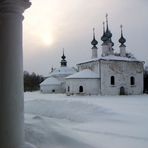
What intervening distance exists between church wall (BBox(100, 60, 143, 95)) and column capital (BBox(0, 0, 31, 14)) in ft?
118

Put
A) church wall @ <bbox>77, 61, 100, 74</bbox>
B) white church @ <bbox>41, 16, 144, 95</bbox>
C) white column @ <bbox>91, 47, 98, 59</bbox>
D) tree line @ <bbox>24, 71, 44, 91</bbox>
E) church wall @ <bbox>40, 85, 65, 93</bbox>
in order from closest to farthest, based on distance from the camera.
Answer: white church @ <bbox>41, 16, 144, 95</bbox> → church wall @ <bbox>77, 61, 100, 74</bbox> → white column @ <bbox>91, 47, 98, 59</bbox> → church wall @ <bbox>40, 85, 65, 93</bbox> → tree line @ <bbox>24, 71, 44, 91</bbox>

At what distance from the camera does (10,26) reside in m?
4.02

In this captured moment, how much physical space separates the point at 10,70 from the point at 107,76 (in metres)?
36.7

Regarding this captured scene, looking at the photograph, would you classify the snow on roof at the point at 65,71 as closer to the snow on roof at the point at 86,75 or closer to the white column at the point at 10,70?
the snow on roof at the point at 86,75

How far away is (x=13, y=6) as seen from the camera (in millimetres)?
3990

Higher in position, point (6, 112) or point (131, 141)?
point (6, 112)

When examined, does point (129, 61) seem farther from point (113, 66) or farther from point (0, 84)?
point (0, 84)

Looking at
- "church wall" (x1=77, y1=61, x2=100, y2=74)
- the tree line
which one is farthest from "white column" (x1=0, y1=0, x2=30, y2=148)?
the tree line

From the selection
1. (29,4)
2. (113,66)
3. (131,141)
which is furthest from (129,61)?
(29,4)

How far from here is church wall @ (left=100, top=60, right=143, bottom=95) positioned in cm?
4025

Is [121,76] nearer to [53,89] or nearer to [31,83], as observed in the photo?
[53,89]

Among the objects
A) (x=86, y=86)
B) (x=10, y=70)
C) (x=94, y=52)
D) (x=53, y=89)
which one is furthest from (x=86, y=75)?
(x=10, y=70)

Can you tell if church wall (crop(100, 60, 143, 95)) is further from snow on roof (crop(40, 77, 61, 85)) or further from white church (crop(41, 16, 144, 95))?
snow on roof (crop(40, 77, 61, 85))

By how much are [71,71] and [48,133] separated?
4611 centimetres
